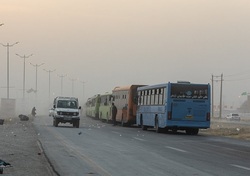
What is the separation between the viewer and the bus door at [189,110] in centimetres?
3591

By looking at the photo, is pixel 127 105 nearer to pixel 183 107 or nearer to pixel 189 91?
pixel 189 91

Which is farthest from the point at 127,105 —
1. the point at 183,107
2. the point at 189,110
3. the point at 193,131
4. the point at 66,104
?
the point at 189,110

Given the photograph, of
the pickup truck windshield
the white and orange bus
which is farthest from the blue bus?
the pickup truck windshield

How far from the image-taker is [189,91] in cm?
3675

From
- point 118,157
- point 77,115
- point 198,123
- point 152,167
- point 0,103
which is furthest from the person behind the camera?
point 0,103

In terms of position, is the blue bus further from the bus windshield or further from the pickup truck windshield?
the pickup truck windshield

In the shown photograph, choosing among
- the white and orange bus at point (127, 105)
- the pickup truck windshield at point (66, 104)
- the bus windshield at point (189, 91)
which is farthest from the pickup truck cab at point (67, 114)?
the bus windshield at point (189, 91)

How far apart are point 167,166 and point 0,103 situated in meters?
88.3

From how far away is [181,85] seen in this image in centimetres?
3662

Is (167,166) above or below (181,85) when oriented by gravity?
below

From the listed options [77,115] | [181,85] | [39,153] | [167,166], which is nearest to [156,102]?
[181,85]

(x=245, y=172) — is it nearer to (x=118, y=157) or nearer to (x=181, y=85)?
(x=118, y=157)

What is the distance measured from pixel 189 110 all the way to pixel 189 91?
53.1 inches

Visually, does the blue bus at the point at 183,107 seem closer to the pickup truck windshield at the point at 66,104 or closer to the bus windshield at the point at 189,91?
the bus windshield at the point at 189,91
